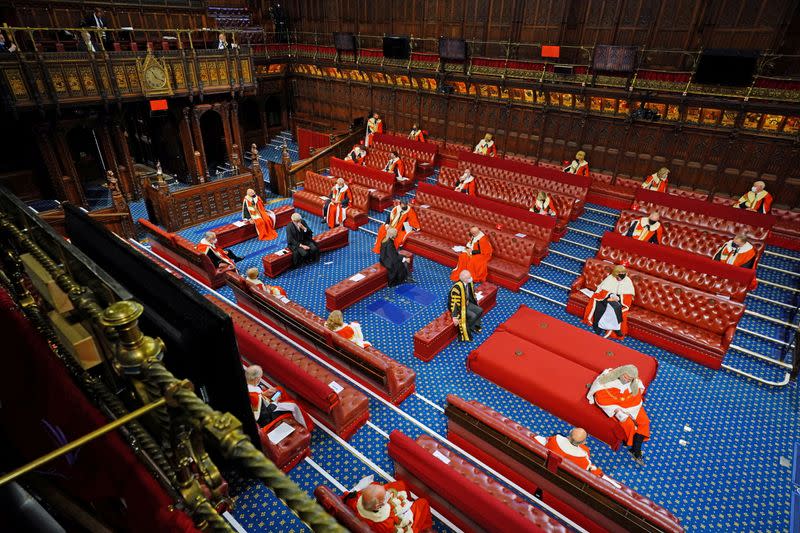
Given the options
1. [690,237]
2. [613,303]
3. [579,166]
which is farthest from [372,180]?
[690,237]

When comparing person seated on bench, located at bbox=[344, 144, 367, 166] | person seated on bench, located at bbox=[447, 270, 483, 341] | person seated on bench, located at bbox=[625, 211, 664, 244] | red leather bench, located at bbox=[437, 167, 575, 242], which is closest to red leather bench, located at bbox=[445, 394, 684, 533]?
person seated on bench, located at bbox=[447, 270, 483, 341]

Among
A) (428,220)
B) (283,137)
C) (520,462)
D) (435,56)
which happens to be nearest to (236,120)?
(283,137)

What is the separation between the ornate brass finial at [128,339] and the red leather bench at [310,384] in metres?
4.17

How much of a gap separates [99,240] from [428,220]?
785 cm

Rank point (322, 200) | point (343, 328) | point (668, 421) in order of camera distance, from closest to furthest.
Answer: point (668, 421), point (343, 328), point (322, 200)

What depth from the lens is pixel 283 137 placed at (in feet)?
69.8

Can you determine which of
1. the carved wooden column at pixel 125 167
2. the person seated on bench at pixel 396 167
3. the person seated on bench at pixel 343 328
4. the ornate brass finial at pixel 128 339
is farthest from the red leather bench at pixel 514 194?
the ornate brass finial at pixel 128 339

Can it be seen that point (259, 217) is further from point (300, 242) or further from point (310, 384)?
point (310, 384)

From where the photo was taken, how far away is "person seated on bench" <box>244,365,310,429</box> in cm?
505

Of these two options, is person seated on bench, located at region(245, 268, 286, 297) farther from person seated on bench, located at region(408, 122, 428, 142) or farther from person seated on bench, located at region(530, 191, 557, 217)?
person seated on bench, located at region(408, 122, 428, 142)

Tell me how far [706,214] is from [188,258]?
1178 cm

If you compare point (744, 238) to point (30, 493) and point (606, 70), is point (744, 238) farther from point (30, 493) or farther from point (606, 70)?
point (30, 493)

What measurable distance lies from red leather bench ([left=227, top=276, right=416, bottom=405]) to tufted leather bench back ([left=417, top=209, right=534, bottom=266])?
4.11 m

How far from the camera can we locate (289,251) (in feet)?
32.4
